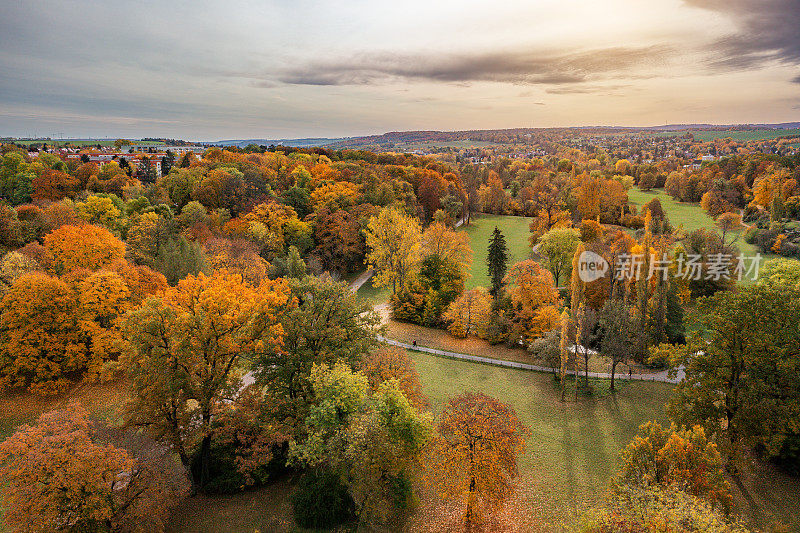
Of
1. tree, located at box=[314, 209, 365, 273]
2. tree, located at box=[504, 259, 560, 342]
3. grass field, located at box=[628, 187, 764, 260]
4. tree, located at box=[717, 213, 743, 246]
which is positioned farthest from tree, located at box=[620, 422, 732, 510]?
tree, located at box=[717, 213, 743, 246]

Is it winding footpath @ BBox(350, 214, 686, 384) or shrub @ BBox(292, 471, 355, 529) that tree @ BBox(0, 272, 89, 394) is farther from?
winding footpath @ BBox(350, 214, 686, 384)

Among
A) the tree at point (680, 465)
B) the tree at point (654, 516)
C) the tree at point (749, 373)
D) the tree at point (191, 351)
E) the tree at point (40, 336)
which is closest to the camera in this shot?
the tree at point (654, 516)

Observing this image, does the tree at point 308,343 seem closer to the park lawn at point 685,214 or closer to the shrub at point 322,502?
the shrub at point 322,502

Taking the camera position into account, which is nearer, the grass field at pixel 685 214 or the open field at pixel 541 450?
the open field at pixel 541 450

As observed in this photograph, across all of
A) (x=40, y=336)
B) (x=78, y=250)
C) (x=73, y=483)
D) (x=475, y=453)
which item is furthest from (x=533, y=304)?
(x=78, y=250)

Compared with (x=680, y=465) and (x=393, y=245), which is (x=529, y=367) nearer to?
(x=680, y=465)

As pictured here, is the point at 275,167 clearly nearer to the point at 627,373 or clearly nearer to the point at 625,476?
the point at 627,373

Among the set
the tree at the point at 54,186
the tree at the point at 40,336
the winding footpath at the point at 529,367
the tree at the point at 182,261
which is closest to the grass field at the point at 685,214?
the winding footpath at the point at 529,367
